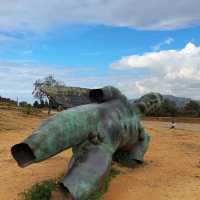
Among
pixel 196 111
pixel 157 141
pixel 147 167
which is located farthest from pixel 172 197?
pixel 196 111

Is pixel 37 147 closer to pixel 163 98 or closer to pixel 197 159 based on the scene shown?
pixel 163 98

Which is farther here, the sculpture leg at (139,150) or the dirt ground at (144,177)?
the sculpture leg at (139,150)

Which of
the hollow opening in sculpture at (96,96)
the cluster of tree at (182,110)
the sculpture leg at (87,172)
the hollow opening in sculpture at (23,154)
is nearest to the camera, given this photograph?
the hollow opening in sculpture at (23,154)

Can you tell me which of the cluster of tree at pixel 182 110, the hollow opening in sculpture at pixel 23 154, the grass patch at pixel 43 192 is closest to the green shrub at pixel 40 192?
the grass patch at pixel 43 192

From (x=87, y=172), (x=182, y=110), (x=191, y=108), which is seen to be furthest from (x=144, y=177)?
(x=191, y=108)

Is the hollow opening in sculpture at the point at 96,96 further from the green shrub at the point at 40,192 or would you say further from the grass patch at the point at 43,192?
the green shrub at the point at 40,192

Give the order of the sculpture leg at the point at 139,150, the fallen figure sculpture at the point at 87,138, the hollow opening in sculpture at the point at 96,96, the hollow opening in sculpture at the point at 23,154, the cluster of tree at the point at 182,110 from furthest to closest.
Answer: the cluster of tree at the point at 182,110 → the sculpture leg at the point at 139,150 → the hollow opening in sculpture at the point at 96,96 → the fallen figure sculpture at the point at 87,138 → the hollow opening in sculpture at the point at 23,154

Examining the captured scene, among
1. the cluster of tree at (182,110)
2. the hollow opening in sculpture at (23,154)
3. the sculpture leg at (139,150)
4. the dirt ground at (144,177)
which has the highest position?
the cluster of tree at (182,110)

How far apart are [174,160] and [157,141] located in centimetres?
376

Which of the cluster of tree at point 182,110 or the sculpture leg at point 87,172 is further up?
the cluster of tree at point 182,110

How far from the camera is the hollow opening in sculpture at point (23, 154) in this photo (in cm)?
451

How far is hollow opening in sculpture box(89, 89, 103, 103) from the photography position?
21.1 feet

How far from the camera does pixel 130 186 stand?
21.3ft

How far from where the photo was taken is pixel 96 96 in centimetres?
644
